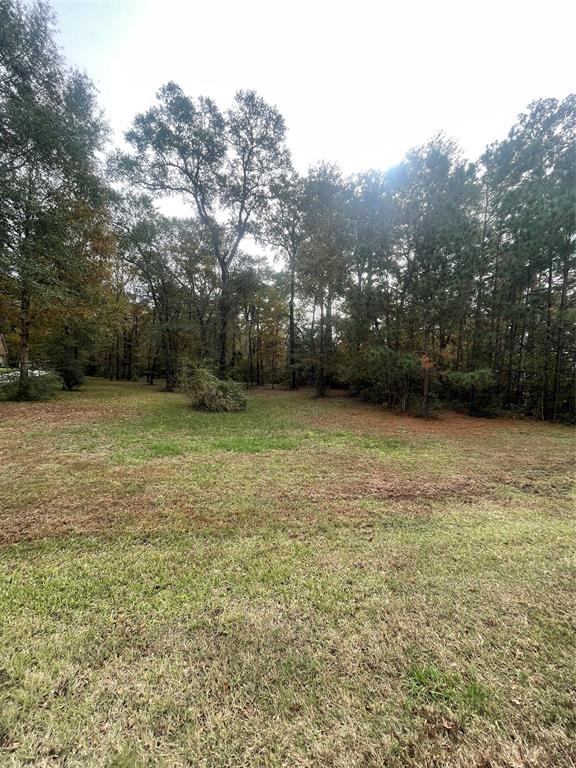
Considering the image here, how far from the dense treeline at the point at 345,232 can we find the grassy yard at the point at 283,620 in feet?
24.0

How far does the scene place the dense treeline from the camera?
812 cm

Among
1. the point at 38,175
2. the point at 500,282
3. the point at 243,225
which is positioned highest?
the point at 243,225

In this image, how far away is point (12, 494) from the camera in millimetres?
3062

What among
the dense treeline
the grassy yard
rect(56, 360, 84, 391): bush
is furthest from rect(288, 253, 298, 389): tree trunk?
the grassy yard

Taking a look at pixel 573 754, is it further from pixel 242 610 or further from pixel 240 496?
pixel 240 496

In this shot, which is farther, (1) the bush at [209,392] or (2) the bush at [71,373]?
(2) the bush at [71,373]

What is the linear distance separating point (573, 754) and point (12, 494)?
458cm

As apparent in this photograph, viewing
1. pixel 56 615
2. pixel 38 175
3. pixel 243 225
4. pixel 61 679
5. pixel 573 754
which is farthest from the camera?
pixel 243 225

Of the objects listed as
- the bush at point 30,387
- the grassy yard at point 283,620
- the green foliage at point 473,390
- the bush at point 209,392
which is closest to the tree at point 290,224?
the bush at point 209,392

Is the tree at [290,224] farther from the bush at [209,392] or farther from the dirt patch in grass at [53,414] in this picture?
the dirt patch in grass at [53,414]

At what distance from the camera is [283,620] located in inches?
64.2

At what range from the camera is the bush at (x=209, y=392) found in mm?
9180

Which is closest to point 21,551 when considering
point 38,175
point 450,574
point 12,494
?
point 12,494

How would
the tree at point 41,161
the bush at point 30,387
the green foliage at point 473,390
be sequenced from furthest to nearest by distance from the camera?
1. the bush at point 30,387
2. the green foliage at point 473,390
3. the tree at point 41,161
